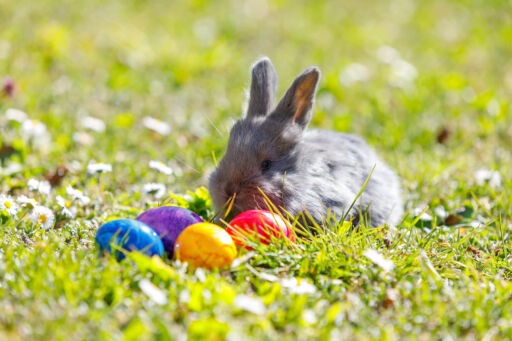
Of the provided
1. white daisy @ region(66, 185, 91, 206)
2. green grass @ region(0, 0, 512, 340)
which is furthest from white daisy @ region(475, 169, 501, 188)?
white daisy @ region(66, 185, 91, 206)

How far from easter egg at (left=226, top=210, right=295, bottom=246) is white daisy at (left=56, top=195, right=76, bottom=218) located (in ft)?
3.35

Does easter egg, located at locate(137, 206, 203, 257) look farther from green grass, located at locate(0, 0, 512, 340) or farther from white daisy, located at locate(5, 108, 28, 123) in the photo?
white daisy, located at locate(5, 108, 28, 123)

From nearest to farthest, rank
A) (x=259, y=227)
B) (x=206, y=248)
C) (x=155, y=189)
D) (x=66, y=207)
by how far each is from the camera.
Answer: (x=206, y=248) → (x=259, y=227) → (x=66, y=207) → (x=155, y=189)

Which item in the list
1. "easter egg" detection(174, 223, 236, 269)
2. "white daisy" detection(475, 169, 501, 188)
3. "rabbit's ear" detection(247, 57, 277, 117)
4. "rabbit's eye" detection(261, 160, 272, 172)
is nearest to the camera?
"easter egg" detection(174, 223, 236, 269)

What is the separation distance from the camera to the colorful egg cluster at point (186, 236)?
3.11 m

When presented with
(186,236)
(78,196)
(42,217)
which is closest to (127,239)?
(186,236)

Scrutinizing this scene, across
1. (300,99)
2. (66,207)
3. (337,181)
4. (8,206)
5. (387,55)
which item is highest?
(300,99)

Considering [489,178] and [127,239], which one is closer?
[127,239]

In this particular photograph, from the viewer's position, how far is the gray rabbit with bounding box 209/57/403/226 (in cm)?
380

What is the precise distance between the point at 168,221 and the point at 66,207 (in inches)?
34.7

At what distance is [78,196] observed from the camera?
3.89 metres

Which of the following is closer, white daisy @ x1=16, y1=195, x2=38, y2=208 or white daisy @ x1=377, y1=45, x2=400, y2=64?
white daisy @ x1=16, y1=195, x2=38, y2=208

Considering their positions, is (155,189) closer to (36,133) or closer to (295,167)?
(295,167)

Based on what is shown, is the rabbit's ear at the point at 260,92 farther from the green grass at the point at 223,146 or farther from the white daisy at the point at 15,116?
the white daisy at the point at 15,116
